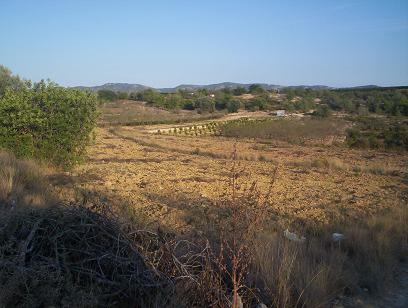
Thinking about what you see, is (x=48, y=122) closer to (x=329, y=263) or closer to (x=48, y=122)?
(x=48, y=122)

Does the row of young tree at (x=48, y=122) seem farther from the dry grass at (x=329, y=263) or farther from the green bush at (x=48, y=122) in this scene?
the dry grass at (x=329, y=263)

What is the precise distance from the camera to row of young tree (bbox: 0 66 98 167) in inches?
613

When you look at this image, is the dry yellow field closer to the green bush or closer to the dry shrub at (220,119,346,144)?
the green bush

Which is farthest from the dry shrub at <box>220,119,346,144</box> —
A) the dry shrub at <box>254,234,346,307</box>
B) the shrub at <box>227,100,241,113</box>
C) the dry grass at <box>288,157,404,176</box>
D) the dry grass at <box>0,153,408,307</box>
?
the dry grass at <box>0,153,408,307</box>

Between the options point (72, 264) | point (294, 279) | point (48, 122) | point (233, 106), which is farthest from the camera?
point (233, 106)

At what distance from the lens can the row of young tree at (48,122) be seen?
15562 millimetres

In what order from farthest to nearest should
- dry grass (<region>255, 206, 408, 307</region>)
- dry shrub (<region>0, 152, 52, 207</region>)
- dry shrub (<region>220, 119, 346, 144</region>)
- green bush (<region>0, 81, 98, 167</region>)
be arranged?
dry shrub (<region>220, 119, 346, 144</region>) → green bush (<region>0, 81, 98, 167</region>) → dry shrub (<region>0, 152, 52, 207</region>) → dry grass (<region>255, 206, 408, 307</region>)

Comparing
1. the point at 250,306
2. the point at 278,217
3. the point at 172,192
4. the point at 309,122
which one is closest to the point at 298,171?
the point at 172,192

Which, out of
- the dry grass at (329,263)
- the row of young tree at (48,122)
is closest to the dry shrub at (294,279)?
the dry grass at (329,263)

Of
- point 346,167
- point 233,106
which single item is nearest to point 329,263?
point 346,167

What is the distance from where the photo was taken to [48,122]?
53.0ft

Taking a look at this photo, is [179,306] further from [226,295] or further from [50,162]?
[50,162]

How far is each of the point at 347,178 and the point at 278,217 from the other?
12.1 m

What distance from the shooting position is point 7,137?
1558 centimetres
